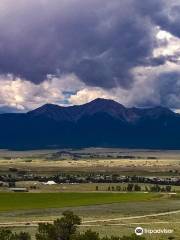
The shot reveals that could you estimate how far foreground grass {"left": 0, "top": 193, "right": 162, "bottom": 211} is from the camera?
144 m

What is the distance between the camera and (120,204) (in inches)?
5955

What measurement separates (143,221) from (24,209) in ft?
114

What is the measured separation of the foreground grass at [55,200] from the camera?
144 metres

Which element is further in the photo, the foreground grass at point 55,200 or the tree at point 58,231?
the foreground grass at point 55,200

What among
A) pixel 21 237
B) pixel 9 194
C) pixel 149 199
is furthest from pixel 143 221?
pixel 9 194

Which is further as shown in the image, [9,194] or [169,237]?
[9,194]

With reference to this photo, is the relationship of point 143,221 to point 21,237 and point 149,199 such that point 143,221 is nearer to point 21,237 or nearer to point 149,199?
point 21,237

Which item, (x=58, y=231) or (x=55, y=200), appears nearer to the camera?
(x=58, y=231)

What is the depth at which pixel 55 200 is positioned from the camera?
15738cm

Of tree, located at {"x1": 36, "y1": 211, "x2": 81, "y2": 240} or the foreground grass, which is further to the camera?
the foreground grass

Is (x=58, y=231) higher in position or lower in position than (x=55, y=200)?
lower

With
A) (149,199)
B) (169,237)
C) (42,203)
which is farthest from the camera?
(149,199)

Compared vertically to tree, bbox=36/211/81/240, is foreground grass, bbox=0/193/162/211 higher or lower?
higher

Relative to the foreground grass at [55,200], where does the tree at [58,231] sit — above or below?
below
